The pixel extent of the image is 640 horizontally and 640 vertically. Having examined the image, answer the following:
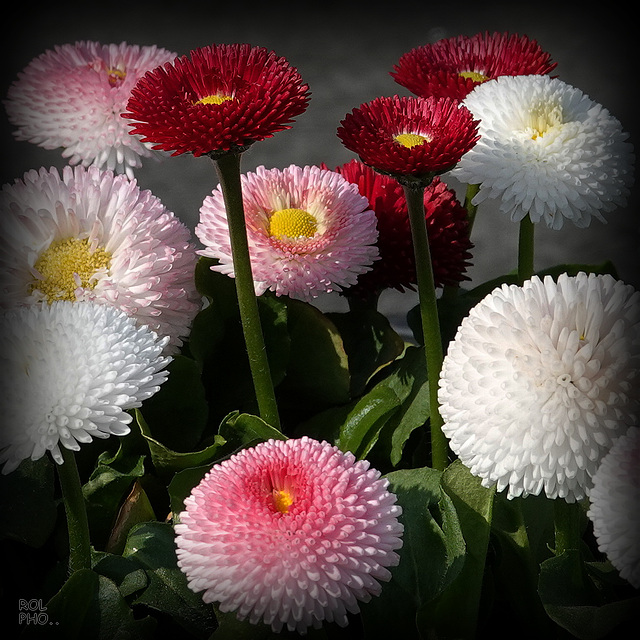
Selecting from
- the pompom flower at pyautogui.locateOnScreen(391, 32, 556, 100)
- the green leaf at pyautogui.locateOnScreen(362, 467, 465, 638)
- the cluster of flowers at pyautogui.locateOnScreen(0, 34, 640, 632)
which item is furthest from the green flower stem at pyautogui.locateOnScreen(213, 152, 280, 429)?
the pompom flower at pyautogui.locateOnScreen(391, 32, 556, 100)

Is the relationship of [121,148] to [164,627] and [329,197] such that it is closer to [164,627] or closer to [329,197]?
[329,197]

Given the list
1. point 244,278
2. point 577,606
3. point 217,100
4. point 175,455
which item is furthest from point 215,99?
point 577,606

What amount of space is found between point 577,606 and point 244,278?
0.84 ft

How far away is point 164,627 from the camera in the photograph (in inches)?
20.8

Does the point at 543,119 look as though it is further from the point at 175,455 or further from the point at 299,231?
the point at 175,455

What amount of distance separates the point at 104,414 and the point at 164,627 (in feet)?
0.55

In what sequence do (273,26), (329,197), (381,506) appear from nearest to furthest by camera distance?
(381,506), (273,26), (329,197)

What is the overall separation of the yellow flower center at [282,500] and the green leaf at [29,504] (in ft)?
0.66

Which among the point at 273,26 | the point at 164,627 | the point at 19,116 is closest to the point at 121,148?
the point at 19,116

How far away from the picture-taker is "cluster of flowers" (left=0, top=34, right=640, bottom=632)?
1.28 ft

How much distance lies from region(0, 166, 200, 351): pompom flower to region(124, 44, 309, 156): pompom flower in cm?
9

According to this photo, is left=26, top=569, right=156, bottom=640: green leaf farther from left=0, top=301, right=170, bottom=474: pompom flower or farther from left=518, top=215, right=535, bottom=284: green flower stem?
left=518, top=215, right=535, bottom=284: green flower stem

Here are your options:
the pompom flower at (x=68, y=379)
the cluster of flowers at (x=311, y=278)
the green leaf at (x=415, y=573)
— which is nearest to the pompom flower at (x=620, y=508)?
the cluster of flowers at (x=311, y=278)

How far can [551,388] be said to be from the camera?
422 mm
